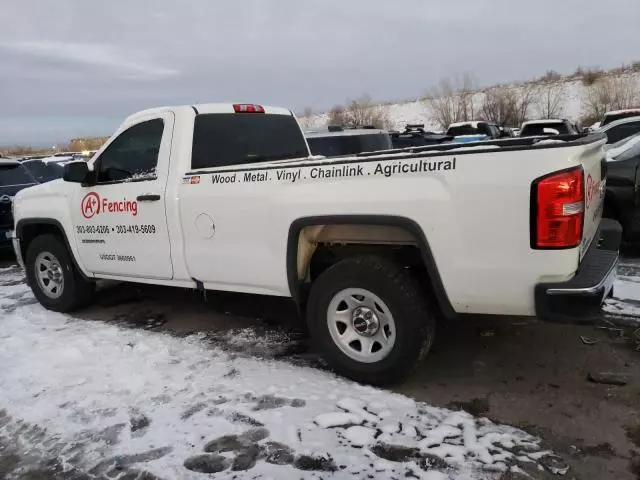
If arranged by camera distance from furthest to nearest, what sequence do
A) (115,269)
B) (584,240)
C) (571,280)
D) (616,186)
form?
(616,186)
(115,269)
(584,240)
(571,280)

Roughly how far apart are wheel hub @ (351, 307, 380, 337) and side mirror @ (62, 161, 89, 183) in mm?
2946

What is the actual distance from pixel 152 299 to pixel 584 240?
4.59 metres

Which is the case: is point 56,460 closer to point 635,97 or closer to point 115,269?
point 115,269

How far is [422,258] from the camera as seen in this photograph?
3.50 meters

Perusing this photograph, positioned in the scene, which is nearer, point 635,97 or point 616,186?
point 616,186

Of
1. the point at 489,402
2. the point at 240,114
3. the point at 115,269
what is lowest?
the point at 489,402

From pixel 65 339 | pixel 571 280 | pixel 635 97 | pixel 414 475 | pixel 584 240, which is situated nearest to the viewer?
pixel 414 475

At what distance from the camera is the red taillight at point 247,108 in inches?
203

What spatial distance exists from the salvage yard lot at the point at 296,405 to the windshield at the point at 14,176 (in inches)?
207

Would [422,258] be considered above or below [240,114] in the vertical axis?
below

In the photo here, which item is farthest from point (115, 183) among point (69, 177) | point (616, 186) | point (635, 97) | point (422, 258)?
point (635, 97)

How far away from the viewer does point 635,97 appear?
131ft

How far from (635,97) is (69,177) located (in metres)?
44.4

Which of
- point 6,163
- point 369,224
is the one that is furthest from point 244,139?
point 6,163
